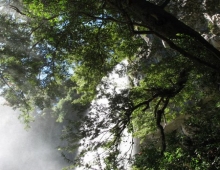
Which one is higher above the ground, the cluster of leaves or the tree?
the tree

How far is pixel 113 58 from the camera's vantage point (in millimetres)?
8617

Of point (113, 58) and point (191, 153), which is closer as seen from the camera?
point (191, 153)

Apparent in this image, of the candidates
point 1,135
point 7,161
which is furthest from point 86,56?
point 1,135

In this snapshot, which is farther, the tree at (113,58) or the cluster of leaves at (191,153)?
the tree at (113,58)

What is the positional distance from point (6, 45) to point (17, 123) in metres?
27.9

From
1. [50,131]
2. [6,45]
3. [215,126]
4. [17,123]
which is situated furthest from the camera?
[17,123]

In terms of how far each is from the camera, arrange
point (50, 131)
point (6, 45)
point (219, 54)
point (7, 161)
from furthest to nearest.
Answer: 1. point (7, 161)
2. point (50, 131)
3. point (6, 45)
4. point (219, 54)

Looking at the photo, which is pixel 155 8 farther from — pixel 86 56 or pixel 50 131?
pixel 50 131

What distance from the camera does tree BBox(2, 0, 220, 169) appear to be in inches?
217

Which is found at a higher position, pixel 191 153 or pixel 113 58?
pixel 113 58

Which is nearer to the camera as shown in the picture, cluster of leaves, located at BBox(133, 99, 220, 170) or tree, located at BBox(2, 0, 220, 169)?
cluster of leaves, located at BBox(133, 99, 220, 170)

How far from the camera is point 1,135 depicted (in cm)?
3434

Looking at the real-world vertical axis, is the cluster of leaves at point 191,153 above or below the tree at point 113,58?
below

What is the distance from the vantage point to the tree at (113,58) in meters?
5.52
